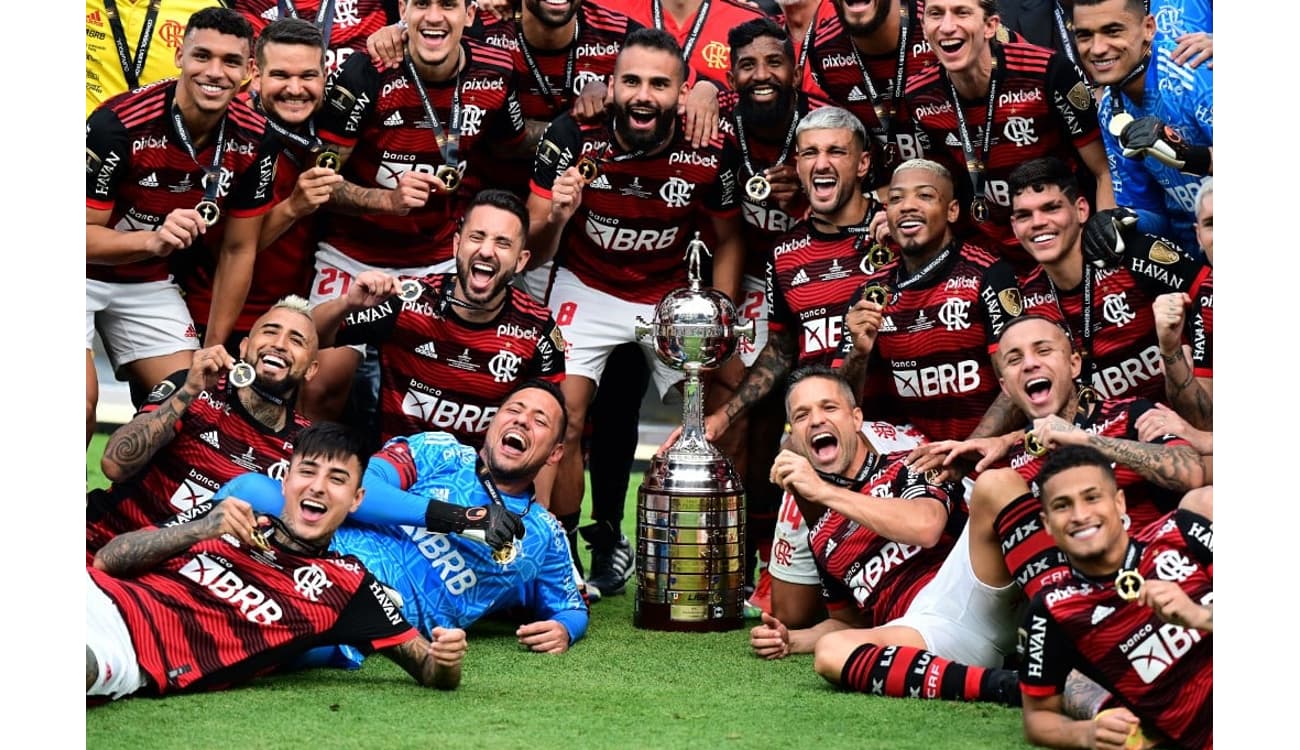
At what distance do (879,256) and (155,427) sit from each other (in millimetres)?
2556

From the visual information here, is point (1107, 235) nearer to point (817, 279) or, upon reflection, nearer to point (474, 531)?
point (817, 279)

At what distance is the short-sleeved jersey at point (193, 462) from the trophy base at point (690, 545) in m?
1.25

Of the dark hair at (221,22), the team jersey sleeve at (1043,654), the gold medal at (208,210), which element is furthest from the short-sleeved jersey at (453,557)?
the team jersey sleeve at (1043,654)

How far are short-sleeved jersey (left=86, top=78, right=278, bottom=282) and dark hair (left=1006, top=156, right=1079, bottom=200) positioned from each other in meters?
2.61

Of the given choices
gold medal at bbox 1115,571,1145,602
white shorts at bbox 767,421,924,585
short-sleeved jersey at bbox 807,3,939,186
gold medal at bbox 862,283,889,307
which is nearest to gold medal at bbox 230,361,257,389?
white shorts at bbox 767,421,924,585

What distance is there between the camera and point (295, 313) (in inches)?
237

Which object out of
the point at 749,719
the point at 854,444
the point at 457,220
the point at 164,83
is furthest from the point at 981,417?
the point at 164,83

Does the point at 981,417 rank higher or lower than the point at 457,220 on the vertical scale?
lower

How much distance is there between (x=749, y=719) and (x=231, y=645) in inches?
56.7

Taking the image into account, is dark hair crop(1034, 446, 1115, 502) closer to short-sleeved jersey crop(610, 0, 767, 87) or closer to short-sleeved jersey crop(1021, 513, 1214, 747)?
short-sleeved jersey crop(1021, 513, 1214, 747)

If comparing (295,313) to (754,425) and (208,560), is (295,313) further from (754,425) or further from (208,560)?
(754,425)

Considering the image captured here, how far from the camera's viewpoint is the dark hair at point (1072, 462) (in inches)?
177

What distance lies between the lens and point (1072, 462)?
4.50 m

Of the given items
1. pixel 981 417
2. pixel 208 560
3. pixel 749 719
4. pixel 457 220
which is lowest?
pixel 749 719
